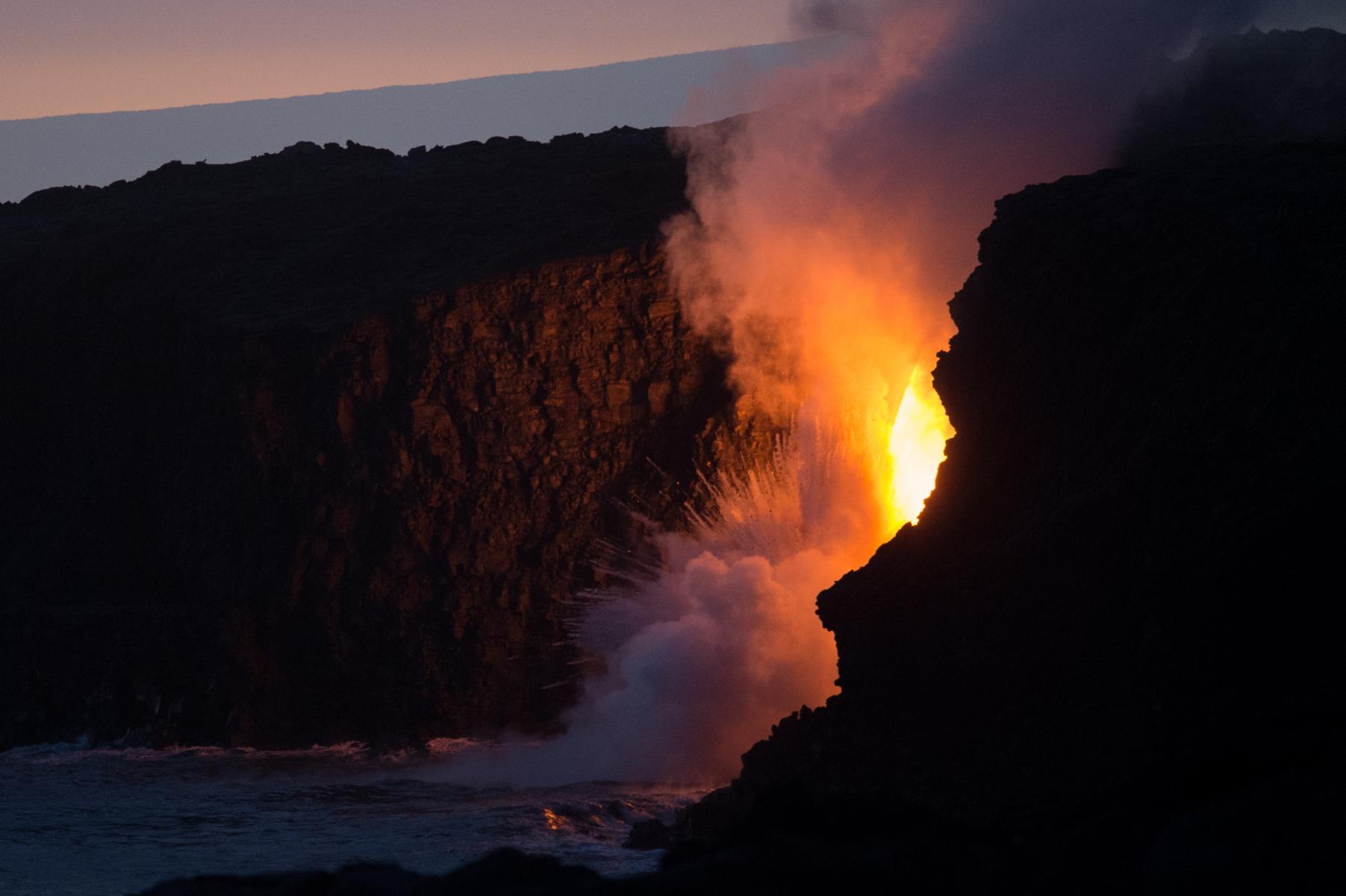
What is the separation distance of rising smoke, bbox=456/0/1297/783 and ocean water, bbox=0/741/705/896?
181 centimetres

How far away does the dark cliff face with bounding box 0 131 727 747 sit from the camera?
2962cm

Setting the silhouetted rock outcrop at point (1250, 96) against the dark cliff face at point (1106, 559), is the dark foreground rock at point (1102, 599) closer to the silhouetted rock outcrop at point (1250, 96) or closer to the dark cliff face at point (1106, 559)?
the dark cliff face at point (1106, 559)

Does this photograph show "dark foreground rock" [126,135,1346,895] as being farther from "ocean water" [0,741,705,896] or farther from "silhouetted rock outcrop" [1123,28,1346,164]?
"silhouetted rock outcrop" [1123,28,1346,164]

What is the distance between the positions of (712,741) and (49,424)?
19.8 meters

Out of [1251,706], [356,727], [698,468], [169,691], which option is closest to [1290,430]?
[1251,706]

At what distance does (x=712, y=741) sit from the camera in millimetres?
25438

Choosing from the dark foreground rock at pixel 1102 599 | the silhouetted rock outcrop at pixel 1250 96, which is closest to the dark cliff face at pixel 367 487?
the silhouetted rock outcrop at pixel 1250 96

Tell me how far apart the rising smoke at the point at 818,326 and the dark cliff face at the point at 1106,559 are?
5.73 metres

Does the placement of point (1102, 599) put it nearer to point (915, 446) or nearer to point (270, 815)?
point (915, 446)

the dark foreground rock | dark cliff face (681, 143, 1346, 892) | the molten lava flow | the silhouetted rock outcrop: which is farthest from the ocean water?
the silhouetted rock outcrop

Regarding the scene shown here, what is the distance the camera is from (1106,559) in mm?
15898

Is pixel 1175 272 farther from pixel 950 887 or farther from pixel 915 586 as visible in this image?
pixel 950 887

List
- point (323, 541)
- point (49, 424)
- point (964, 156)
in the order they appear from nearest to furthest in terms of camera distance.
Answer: point (964, 156) → point (323, 541) → point (49, 424)

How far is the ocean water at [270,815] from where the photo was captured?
20.8m
